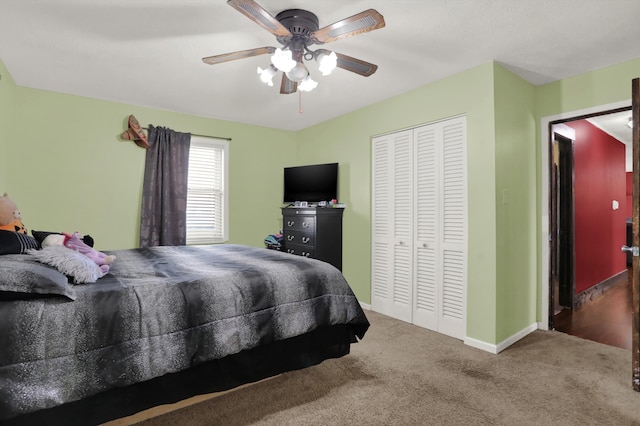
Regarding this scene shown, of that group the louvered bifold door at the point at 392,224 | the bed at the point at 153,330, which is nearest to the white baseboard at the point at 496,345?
the louvered bifold door at the point at 392,224

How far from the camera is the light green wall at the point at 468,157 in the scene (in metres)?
2.80

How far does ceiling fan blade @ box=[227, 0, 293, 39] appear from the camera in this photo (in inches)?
63.5

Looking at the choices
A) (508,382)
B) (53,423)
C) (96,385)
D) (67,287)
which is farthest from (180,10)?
(508,382)

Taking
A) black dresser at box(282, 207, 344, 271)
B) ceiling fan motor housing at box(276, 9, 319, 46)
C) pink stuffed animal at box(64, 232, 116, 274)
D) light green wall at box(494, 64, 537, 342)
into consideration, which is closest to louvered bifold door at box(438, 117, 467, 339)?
light green wall at box(494, 64, 537, 342)

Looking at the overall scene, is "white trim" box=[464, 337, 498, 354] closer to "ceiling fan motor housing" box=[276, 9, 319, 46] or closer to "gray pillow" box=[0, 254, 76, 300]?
"ceiling fan motor housing" box=[276, 9, 319, 46]

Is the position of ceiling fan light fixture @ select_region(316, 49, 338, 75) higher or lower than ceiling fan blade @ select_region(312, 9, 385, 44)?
lower

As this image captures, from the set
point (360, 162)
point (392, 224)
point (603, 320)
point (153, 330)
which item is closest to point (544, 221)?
point (603, 320)

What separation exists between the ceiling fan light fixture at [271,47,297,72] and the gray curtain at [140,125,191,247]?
258 centimetres

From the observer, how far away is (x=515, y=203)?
301 centimetres

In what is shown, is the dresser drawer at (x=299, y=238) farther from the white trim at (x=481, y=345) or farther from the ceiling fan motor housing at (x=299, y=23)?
the ceiling fan motor housing at (x=299, y=23)

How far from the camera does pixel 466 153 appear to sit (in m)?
2.97

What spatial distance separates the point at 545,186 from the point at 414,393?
8.07 feet

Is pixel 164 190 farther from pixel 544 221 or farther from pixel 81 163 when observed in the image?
pixel 544 221

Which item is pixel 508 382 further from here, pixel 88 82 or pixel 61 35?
pixel 88 82
